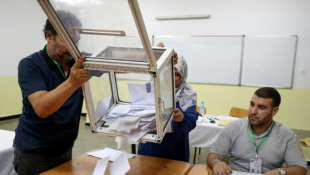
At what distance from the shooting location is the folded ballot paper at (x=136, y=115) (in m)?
0.99

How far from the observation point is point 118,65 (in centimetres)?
84

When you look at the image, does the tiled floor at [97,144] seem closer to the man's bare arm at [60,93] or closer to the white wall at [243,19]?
the white wall at [243,19]

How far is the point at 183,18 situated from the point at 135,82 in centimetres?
425

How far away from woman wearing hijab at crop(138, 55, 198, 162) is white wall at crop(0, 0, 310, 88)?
338 centimetres

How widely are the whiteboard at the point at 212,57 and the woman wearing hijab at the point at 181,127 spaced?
136 inches

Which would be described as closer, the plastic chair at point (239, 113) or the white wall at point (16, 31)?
the plastic chair at point (239, 113)

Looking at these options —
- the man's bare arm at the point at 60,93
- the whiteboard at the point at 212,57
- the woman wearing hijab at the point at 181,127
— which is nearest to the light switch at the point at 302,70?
the whiteboard at the point at 212,57

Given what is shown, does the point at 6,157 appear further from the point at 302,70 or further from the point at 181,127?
the point at 302,70

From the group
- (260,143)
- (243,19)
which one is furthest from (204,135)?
(243,19)

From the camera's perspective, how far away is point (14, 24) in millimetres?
5445

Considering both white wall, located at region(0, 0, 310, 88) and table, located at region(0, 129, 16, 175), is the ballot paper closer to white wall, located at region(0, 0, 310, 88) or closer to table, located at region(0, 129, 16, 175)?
table, located at region(0, 129, 16, 175)

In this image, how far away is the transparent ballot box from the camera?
779 millimetres

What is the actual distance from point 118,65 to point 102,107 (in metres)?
0.31

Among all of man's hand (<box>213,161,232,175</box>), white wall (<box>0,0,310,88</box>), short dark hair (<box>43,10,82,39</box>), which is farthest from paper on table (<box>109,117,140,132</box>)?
white wall (<box>0,0,310,88</box>)
